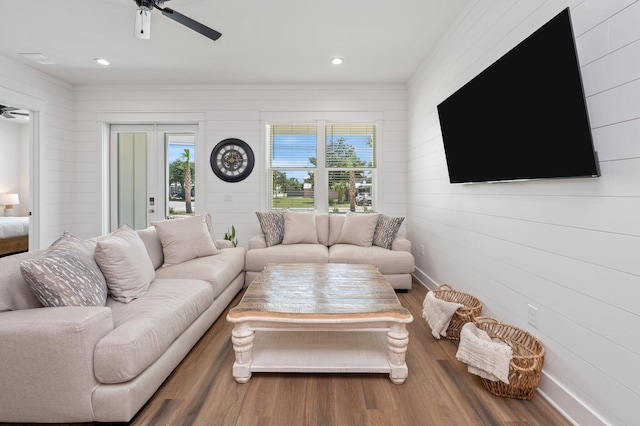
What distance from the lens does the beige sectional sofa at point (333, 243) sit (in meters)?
3.78

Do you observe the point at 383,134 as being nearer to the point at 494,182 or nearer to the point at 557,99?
the point at 494,182

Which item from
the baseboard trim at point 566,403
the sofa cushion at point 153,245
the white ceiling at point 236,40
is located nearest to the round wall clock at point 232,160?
the white ceiling at point 236,40

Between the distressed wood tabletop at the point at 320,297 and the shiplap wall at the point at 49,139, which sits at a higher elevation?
the shiplap wall at the point at 49,139

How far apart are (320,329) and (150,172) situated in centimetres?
437

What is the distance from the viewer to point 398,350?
6.42ft

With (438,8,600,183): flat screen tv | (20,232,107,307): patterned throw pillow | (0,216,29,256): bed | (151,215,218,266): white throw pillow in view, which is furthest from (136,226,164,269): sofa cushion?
(0,216,29,256): bed

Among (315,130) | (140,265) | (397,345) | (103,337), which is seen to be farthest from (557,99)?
(315,130)

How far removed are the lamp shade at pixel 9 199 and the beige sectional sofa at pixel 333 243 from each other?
634 centimetres

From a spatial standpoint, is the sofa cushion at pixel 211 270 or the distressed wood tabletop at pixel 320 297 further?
the sofa cushion at pixel 211 270

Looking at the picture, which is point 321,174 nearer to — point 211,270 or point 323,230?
point 323,230

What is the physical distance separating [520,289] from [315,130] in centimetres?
370

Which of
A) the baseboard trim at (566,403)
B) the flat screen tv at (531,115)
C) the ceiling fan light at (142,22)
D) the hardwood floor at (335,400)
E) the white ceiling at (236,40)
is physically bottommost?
the hardwood floor at (335,400)

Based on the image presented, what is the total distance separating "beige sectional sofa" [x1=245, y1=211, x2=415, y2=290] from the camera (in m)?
3.78

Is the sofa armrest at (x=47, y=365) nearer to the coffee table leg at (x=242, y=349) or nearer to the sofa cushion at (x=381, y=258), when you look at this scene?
the coffee table leg at (x=242, y=349)
